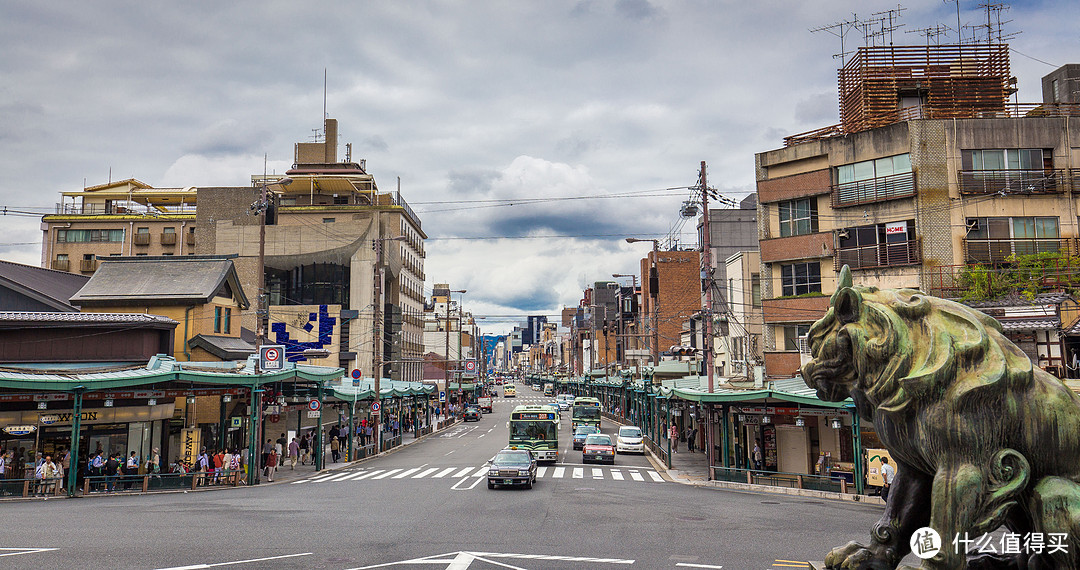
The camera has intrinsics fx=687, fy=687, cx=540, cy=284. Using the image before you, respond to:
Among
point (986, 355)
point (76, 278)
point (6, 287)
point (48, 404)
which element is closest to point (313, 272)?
point (76, 278)

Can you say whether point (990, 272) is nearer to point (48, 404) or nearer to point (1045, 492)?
point (1045, 492)

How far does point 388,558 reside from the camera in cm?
1312

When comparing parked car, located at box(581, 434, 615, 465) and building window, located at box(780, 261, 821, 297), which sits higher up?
building window, located at box(780, 261, 821, 297)

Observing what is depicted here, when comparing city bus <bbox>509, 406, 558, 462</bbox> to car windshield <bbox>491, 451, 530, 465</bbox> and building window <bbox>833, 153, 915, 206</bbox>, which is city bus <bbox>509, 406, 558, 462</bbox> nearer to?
car windshield <bbox>491, 451, 530, 465</bbox>

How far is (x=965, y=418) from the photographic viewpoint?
4.97 meters

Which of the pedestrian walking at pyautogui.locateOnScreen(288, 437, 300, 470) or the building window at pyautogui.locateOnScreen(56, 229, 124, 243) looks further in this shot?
the building window at pyautogui.locateOnScreen(56, 229, 124, 243)

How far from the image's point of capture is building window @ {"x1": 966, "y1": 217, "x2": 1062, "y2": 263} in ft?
101

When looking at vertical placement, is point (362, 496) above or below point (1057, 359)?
below

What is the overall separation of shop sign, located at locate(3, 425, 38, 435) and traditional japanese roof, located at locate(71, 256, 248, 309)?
37.6 ft

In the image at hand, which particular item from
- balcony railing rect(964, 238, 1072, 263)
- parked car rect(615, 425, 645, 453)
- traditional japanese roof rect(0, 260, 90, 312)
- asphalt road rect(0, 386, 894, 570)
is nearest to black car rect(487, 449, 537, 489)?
asphalt road rect(0, 386, 894, 570)

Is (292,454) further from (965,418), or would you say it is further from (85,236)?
(85,236)

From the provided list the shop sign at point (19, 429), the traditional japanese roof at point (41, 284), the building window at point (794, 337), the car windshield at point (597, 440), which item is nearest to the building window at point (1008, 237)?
the building window at point (794, 337)

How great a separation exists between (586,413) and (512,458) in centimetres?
3533

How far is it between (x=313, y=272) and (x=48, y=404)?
44.7 m
